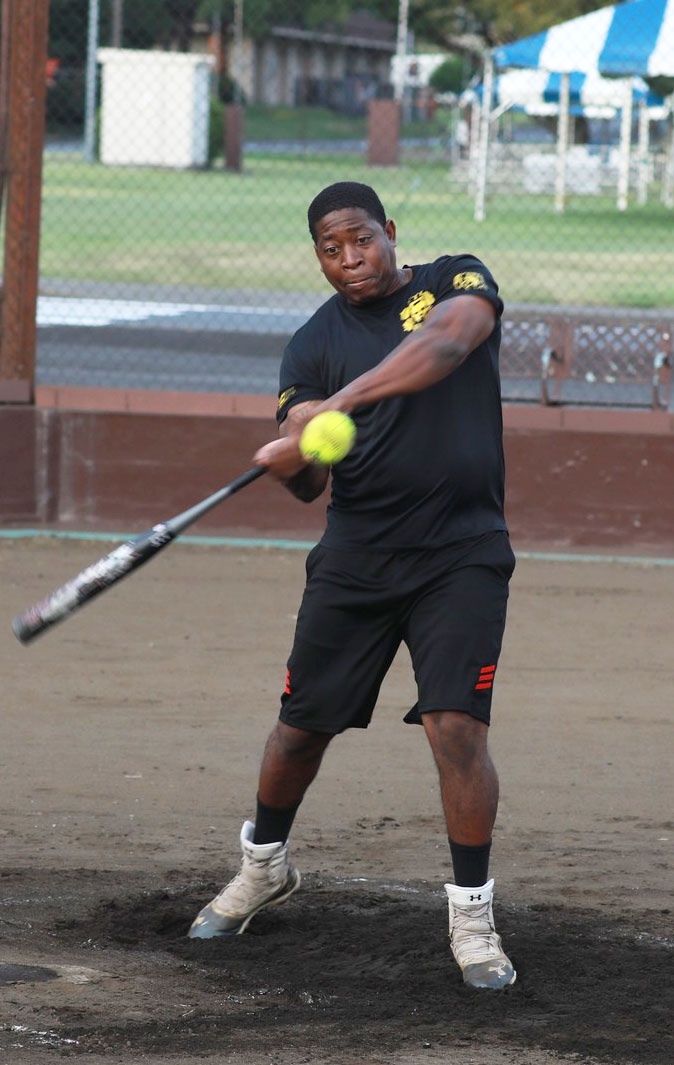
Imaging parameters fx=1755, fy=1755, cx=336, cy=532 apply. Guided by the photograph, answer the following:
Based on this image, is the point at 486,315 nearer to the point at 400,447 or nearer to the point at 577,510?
the point at 400,447

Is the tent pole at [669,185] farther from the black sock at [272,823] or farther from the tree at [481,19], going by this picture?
the black sock at [272,823]

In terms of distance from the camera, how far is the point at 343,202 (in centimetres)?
402

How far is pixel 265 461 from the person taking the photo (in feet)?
12.8

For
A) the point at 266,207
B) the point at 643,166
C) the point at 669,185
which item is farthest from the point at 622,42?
the point at 643,166

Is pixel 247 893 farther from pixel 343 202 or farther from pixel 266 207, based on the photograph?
pixel 266 207

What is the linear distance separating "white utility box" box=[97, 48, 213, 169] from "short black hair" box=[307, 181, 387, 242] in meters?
8.75

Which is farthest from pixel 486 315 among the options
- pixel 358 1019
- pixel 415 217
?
pixel 415 217

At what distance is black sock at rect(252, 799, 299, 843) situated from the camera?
429 cm

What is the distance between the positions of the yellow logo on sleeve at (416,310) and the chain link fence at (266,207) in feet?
19.5

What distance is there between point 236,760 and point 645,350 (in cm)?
573

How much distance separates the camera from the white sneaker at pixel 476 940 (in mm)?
3928

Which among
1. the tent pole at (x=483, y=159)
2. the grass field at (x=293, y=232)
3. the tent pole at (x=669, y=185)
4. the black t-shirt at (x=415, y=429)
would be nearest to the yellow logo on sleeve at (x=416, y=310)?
the black t-shirt at (x=415, y=429)

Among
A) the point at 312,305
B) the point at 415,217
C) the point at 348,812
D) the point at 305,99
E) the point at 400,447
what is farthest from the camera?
the point at 415,217

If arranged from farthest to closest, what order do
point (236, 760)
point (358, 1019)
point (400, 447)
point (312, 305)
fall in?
point (312, 305)
point (236, 760)
point (400, 447)
point (358, 1019)
